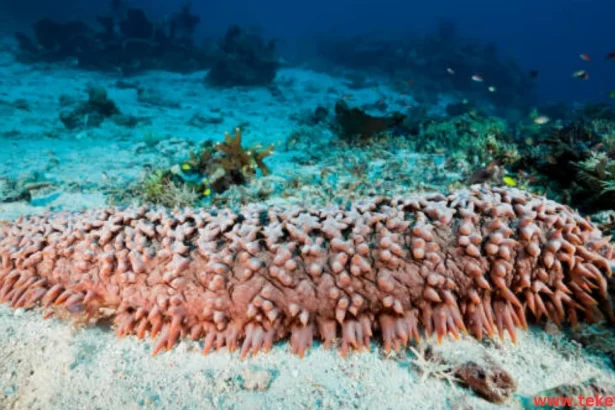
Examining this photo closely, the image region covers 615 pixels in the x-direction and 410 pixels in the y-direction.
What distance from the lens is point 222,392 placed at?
6.13 feet

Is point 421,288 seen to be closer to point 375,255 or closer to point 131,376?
point 375,255

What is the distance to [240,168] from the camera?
14.4 ft

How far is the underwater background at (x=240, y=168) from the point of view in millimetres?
1861

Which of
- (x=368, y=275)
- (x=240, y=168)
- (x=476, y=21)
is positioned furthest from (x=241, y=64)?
(x=476, y=21)

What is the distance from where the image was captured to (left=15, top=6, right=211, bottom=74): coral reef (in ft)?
51.0

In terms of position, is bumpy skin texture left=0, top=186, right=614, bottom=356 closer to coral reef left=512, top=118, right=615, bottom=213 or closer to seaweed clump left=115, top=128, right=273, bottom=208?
coral reef left=512, top=118, right=615, bottom=213

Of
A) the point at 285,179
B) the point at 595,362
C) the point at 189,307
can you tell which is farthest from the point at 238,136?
the point at 595,362

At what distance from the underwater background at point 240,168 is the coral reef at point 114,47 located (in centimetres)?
8

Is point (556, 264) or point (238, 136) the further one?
point (238, 136)

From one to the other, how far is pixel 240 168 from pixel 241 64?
39.3ft

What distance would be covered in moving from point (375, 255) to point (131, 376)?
1.47m

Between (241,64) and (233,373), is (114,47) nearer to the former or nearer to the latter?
(241,64)

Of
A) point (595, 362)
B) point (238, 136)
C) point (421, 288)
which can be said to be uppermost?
point (421, 288)

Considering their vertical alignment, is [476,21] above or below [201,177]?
above
